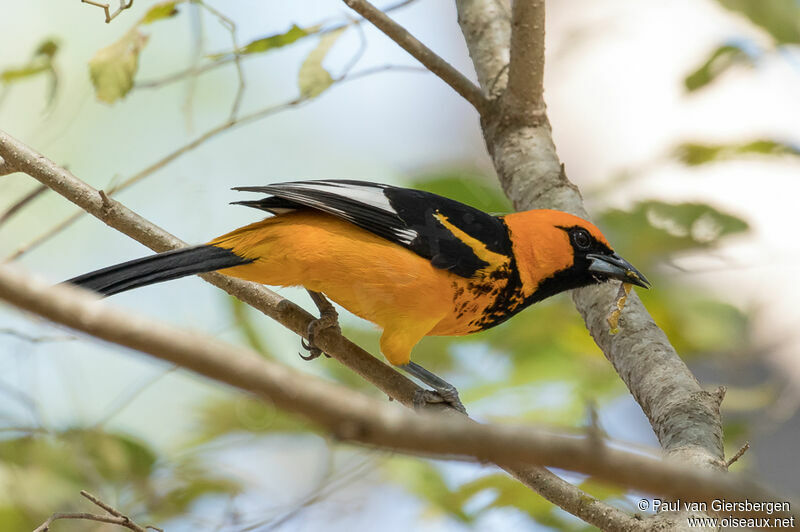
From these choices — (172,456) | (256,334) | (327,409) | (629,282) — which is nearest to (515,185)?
(629,282)

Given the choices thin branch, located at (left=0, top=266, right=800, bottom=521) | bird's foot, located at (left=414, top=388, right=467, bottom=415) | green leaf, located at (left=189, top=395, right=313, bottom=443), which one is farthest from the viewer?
green leaf, located at (left=189, top=395, right=313, bottom=443)

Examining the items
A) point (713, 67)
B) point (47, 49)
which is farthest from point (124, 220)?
point (713, 67)

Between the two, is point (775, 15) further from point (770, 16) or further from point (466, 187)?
point (466, 187)

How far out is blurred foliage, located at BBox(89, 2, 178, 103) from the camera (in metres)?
3.01

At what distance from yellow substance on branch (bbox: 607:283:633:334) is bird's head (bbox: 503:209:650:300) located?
0.08 m

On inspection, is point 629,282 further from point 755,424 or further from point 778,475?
point 778,475

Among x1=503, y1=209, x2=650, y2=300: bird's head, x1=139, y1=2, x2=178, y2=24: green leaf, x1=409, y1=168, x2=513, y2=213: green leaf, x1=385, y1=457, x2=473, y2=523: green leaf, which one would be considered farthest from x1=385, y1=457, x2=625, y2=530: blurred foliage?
x1=139, y1=2, x2=178, y2=24: green leaf

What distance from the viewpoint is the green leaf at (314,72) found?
3164mm

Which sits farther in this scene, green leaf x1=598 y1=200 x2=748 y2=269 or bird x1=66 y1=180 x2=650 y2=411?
green leaf x1=598 y1=200 x2=748 y2=269

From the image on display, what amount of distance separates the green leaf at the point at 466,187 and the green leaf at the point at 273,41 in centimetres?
99

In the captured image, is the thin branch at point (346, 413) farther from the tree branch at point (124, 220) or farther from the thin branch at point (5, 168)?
the thin branch at point (5, 168)

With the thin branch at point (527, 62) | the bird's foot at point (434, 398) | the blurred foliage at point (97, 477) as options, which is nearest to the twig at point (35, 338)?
the blurred foliage at point (97, 477)

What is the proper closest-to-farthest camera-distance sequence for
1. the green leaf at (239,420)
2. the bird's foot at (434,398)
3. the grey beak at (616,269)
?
the bird's foot at (434,398)
the grey beak at (616,269)
the green leaf at (239,420)

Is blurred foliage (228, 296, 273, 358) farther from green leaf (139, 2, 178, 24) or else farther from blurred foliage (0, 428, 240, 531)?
green leaf (139, 2, 178, 24)
